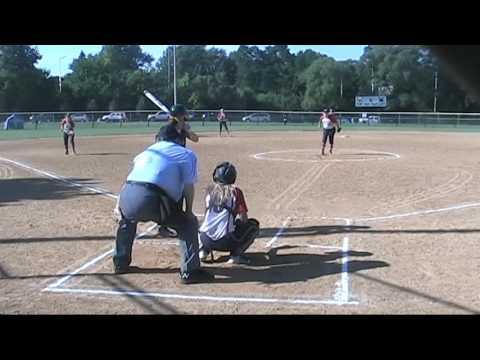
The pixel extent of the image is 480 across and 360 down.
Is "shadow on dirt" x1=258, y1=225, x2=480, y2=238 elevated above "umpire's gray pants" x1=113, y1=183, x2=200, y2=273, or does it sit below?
below

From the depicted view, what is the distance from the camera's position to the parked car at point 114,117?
50938 millimetres

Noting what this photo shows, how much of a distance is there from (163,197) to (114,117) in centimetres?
4736

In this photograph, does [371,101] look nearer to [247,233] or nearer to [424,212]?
[424,212]

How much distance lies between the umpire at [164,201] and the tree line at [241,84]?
51.5 meters

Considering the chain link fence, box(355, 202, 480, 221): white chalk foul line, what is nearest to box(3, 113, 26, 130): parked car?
the chain link fence

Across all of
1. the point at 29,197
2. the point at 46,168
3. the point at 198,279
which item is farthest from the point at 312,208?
the point at 46,168

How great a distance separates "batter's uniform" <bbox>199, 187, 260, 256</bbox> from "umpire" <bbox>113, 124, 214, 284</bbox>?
48 cm

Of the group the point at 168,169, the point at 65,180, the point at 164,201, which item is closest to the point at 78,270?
the point at 164,201

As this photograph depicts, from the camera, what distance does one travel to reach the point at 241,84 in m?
84.0

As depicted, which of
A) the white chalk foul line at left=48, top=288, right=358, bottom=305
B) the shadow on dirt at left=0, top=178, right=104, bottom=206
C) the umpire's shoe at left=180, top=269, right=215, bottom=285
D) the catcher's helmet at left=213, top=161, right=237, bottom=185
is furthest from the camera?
the shadow on dirt at left=0, top=178, right=104, bottom=206

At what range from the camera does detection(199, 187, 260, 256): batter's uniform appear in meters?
6.42

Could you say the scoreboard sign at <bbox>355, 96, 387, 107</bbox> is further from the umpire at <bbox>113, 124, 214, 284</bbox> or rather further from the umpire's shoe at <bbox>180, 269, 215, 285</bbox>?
the umpire's shoe at <bbox>180, 269, 215, 285</bbox>

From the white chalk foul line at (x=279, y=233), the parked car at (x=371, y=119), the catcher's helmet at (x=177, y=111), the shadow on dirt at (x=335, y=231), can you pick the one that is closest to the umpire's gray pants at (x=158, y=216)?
the catcher's helmet at (x=177, y=111)
